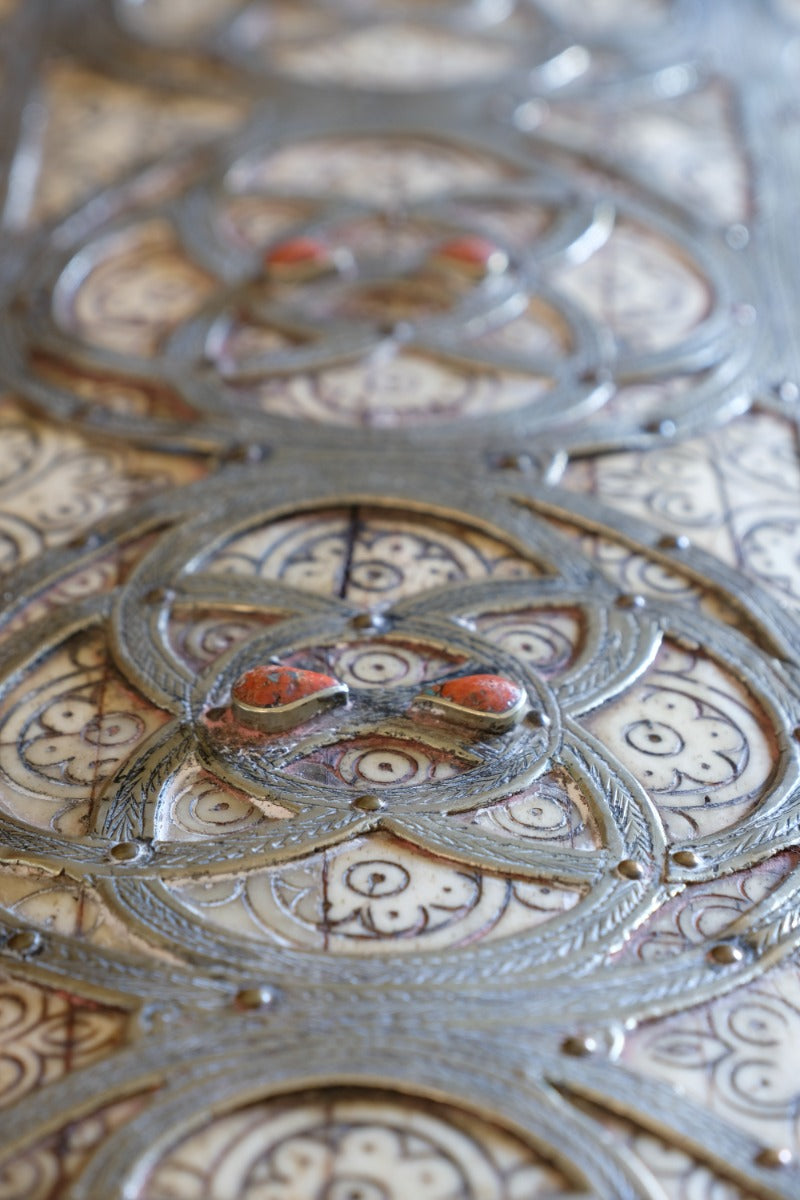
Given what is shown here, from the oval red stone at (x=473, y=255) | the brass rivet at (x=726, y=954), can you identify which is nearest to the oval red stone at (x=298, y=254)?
Answer: the oval red stone at (x=473, y=255)

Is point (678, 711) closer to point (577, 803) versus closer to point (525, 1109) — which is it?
point (577, 803)

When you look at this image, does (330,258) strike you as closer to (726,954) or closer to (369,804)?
(369,804)

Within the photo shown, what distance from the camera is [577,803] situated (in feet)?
4.63

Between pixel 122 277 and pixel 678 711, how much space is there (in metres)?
1.13

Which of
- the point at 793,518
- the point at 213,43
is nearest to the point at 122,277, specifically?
the point at 213,43

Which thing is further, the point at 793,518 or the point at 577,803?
the point at 793,518

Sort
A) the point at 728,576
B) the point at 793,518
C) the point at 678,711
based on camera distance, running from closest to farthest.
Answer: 1. the point at 678,711
2. the point at 728,576
3. the point at 793,518

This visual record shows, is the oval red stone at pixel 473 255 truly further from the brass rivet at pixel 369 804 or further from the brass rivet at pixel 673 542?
the brass rivet at pixel 369 804

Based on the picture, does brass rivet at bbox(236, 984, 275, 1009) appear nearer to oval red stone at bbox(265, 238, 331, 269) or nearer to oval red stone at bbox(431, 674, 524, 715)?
oval red stone at bbox(431, 674, 524, 715)

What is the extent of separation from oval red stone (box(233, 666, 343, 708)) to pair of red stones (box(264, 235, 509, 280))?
85 cm

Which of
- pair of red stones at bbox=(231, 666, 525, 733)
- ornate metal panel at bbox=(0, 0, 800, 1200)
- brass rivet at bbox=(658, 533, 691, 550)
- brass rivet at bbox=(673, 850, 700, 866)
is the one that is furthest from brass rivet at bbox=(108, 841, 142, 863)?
brass rivet at bbox=(658, 533, 691, 550)

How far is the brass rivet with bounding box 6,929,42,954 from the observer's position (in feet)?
4.16

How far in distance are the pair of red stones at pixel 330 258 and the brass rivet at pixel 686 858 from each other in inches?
41.8

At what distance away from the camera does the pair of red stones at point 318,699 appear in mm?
1451
